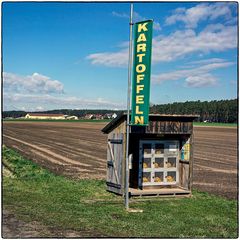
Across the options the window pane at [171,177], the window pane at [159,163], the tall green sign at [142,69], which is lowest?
the window pane at [171,177]

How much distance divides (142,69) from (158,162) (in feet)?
15.9

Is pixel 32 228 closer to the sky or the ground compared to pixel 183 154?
closer to the ground

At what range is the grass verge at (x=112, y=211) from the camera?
35.7 ft

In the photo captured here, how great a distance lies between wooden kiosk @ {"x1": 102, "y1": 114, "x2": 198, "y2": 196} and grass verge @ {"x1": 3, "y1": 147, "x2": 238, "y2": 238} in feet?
2.40

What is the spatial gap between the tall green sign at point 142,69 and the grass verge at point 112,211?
3051mm

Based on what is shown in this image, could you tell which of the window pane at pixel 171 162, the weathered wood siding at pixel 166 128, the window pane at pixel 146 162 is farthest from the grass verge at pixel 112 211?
the weathered wood siding at pixel 166 128

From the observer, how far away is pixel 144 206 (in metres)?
14.1

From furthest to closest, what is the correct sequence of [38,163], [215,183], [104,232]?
[38,163], [215,183], [104,232]

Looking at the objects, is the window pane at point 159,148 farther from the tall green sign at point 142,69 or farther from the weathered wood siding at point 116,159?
the tall green sign at point 142,69

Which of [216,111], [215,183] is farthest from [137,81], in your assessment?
[216,111]

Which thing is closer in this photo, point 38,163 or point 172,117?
point 172,117

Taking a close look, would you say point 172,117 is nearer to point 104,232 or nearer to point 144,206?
point 144,206

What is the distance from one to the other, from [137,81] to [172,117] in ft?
9.53

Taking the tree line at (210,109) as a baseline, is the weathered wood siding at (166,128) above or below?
below
